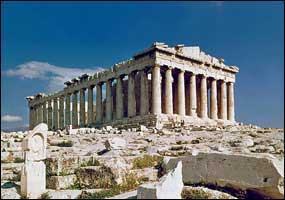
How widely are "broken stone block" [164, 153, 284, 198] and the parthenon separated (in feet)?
103

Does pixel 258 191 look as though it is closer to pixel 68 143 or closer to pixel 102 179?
pixel 102 179

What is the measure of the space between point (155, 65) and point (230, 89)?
17.2 metres

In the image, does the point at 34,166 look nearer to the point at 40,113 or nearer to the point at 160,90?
the point at 160,90

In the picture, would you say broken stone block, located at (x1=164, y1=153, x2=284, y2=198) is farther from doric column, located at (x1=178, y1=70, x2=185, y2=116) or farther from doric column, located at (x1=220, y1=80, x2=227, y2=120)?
doric column, located at (x1=220, y1=80, x2=227, y2=120)

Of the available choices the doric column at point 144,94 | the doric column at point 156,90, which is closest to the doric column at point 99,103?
the doric column at point 144,94

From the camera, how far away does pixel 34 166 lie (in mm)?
13266

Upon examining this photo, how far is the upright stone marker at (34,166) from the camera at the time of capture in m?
12.9

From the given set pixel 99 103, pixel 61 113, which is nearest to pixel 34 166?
pixel 99 103

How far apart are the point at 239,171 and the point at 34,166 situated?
6.56 metres

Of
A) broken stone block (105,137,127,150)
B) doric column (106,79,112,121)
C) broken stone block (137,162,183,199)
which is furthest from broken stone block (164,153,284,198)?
doric column (106,79,112,121)

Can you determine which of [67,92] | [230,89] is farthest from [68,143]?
[67,92]

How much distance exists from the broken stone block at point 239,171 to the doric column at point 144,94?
1337 inches

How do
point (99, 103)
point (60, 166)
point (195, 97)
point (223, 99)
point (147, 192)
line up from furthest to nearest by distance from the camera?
point (99, 103), point (223, 99), point (195, 97), point (60, 166), point (147, 192)

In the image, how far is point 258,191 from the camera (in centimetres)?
1085
